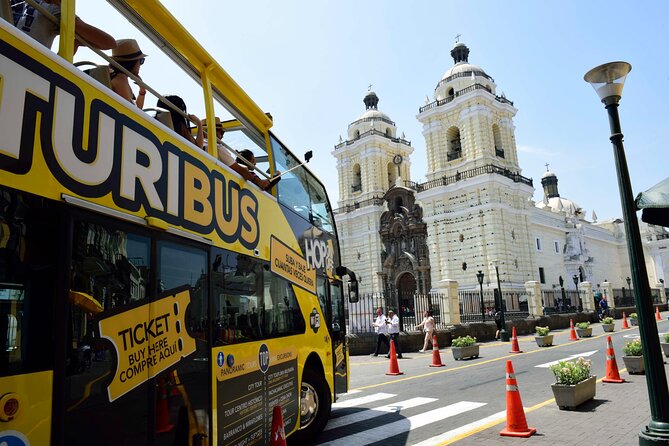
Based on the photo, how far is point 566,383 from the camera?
25.6 feet

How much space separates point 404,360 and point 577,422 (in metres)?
10.1

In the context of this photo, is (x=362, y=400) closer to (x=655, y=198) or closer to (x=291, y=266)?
(x=291, y=266)

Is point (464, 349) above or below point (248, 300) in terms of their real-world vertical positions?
below

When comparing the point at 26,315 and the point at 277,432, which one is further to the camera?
the point at 277,432

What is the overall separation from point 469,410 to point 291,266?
4.36 metres

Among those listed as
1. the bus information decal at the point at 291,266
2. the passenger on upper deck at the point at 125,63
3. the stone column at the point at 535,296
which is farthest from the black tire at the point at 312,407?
the stone column at the point at 535,296

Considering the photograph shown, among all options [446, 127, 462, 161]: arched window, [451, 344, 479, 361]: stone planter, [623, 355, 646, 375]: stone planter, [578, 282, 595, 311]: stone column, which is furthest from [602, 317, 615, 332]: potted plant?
[446, 127, 462, 161]: arched window

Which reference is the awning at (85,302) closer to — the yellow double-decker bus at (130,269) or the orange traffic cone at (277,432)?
the yellow double-decker bus at (130,269)

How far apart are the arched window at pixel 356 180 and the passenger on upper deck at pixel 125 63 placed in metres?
49.5

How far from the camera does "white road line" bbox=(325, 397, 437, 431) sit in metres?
7.57

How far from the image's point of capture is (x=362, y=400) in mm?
9461

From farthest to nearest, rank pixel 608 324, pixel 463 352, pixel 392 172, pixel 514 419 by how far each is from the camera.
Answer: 1. pixel 392 172
2. pixel 608 324
3. pixel 463 352
4. pixel 514 419

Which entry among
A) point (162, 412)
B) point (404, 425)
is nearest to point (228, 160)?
point (162, 412)

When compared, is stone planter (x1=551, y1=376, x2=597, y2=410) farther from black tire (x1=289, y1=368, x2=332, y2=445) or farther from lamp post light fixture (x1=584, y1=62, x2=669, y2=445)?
black tire (x1=289, y1=368, x2=332, y2=445)
